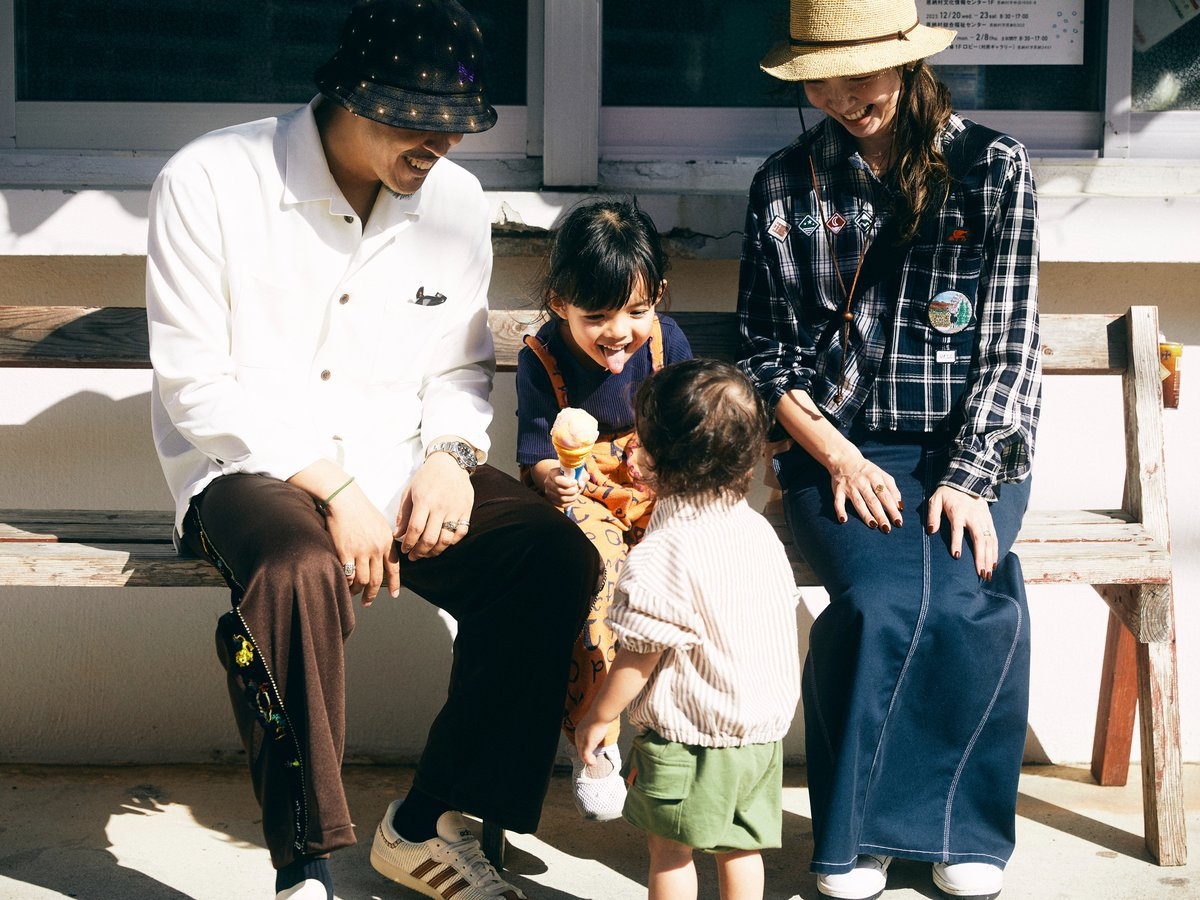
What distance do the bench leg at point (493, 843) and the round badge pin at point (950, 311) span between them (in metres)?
1.41

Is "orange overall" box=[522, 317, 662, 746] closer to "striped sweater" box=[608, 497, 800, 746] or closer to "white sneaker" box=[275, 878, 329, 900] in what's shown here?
"striped sweater" box=[608, 497, 800, 746]

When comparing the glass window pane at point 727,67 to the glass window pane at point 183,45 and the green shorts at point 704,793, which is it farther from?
the green shorts at point 704,793

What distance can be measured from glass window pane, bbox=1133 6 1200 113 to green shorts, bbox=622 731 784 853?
228 cm

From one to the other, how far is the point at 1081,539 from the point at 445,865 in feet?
5.05

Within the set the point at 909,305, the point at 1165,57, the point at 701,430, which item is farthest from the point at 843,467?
the point at 1165,57

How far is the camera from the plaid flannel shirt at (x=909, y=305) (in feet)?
9.11

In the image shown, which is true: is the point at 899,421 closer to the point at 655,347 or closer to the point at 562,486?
the point at 655,347

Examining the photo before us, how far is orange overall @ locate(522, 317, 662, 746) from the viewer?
2604 mm

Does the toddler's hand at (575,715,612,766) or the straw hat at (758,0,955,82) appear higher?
the straw hat at (758,0,955,82)

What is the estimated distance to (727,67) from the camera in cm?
350

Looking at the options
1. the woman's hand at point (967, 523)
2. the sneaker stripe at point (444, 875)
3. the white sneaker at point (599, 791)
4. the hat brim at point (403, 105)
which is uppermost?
the hat brim at point (403, 105)

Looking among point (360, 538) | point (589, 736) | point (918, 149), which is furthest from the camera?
point (918, 149)

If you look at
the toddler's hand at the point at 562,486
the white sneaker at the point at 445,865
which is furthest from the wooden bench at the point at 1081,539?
the toddler's hand at the point at 562,486

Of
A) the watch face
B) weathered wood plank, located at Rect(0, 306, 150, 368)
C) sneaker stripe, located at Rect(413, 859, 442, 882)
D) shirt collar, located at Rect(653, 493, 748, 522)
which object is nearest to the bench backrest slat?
weathered wood plank, located at Rect(0, 306, 150, 368)
